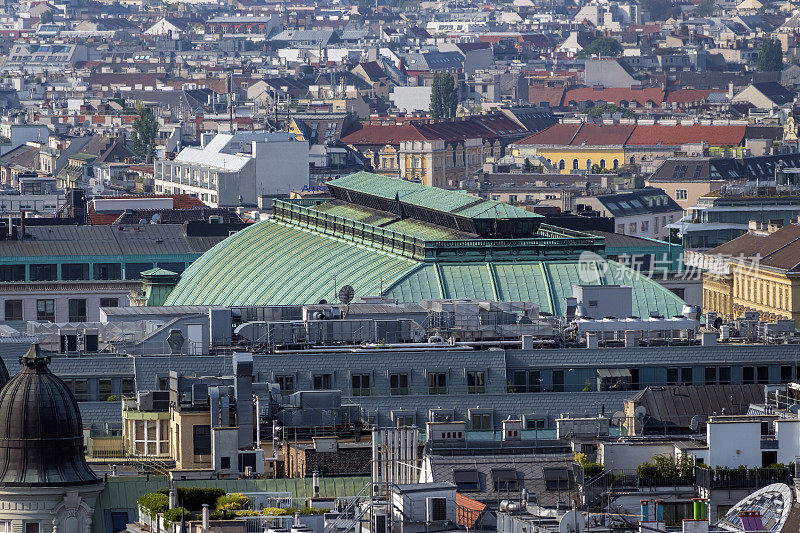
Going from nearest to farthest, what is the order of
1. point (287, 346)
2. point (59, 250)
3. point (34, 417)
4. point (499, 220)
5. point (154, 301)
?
point (34, 417), point (287, 346), point (499, 220), point (154, 301), point (59, 250)

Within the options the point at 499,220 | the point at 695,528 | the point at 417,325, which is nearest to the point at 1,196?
the point at 499,220

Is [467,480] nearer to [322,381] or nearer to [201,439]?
[201,439]

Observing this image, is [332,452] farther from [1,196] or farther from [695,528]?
[1,196]

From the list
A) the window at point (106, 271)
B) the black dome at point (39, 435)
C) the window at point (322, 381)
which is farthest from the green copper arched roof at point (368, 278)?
the black dome at point (39, 435)

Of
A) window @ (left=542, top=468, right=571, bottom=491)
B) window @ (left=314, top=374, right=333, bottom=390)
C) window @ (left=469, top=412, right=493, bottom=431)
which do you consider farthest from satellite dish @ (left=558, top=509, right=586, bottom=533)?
window @ (left=314, top=374, right=333, bottom=390)

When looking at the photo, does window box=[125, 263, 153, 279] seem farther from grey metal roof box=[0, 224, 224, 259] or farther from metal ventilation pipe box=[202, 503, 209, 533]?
metal ventilation pipe box=[202, 503, 209, 533]

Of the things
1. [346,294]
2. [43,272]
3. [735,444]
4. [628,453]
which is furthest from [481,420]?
[43,272]
